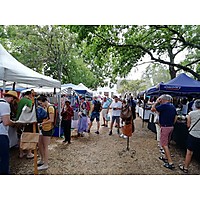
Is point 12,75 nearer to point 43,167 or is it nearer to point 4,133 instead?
point 4,133

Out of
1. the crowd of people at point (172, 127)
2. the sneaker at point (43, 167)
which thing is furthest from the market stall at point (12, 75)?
the crowd of people at point (172, 127)

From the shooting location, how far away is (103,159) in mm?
A: 4320

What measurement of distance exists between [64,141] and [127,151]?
2.04 meters

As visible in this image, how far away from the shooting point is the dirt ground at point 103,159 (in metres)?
3.62

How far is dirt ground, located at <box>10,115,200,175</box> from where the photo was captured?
3.62 metres

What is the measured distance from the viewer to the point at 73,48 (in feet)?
61.1

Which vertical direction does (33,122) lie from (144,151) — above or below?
above

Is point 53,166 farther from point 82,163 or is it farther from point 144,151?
point 144,151

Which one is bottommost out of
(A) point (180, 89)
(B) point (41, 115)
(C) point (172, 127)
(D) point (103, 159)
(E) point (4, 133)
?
(D) point (103, 159)

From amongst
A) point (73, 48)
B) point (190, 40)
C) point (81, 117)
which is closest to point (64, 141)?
point (81, 117)

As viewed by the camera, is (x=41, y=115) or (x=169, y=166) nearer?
(x=41, y=115)

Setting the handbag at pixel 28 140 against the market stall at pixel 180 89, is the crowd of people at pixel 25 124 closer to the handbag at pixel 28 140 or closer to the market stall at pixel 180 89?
the handbag at pixel 28 140

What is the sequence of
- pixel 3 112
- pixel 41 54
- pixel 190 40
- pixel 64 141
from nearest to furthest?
pixel 3 112
pixel 64 141
pixel 190 40
pixel 41 54

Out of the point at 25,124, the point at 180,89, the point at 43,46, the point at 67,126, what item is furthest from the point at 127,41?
the point at 43,46
